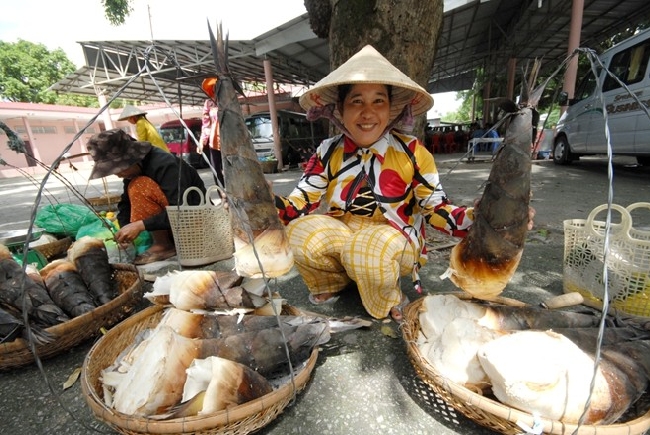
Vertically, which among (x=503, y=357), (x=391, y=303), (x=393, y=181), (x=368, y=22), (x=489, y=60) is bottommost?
(x=391, y=303)

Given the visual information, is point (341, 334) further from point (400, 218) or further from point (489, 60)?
point (489, 60)

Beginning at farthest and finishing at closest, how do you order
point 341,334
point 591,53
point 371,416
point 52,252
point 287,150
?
point 287,150 → point 52,252 → point 341,334 → point 371,416 → point 591,53

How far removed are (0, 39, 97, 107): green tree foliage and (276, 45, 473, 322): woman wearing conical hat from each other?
113 feet

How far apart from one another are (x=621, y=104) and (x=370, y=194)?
6.96 meters

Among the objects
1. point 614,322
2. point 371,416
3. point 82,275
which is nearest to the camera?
point 371,416

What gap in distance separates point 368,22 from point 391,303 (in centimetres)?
242

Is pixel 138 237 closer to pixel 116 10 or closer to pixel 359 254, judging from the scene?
pixel 359 254

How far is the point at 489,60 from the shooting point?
54.1 ft

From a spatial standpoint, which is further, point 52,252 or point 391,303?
point 52,252

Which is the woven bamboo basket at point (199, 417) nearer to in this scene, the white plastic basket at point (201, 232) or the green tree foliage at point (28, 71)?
the white plastic basket at point (201, 232)

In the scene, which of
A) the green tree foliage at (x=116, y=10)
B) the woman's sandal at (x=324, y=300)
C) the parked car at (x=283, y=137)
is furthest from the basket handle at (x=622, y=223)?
the green tree foliage at (x=116, y=10)

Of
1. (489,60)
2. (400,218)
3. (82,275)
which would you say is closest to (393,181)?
(400,218)

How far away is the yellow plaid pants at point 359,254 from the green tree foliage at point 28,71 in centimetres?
3469

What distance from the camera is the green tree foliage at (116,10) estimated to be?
9.71m
